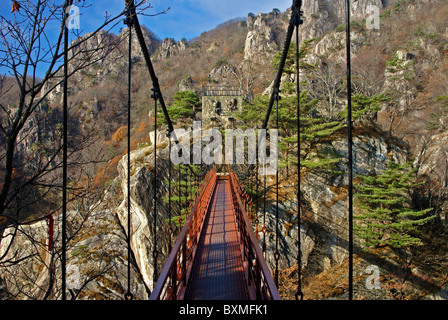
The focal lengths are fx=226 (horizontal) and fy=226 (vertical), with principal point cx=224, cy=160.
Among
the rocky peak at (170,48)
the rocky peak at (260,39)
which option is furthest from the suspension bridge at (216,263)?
the rocky peak at (170,48)

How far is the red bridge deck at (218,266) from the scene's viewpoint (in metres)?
2.67

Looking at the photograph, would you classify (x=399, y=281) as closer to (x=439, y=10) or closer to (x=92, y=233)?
(x=92, y=233)

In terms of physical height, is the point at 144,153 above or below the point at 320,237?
above

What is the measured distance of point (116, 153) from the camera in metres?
27.7

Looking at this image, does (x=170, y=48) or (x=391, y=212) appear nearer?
(x=391, y=212)

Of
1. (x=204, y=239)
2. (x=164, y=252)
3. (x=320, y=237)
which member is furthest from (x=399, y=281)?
(x=164, y=252)

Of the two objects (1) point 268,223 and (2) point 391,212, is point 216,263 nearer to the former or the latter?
(1) point 268,223

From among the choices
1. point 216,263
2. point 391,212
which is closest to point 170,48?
point 391,212

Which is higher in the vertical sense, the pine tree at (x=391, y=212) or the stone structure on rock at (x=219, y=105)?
the stone structure on rock at (x=219, y=105)

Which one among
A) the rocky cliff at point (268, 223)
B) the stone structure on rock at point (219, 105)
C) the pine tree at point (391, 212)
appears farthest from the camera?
the stone structure on rock at point (219, 105)

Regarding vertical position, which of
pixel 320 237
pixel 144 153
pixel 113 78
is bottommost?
pixel 320 237

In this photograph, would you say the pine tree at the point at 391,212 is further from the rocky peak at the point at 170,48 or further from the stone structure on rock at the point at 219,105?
the rocky peak at the point at 170,48

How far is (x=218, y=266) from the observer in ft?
10.9
